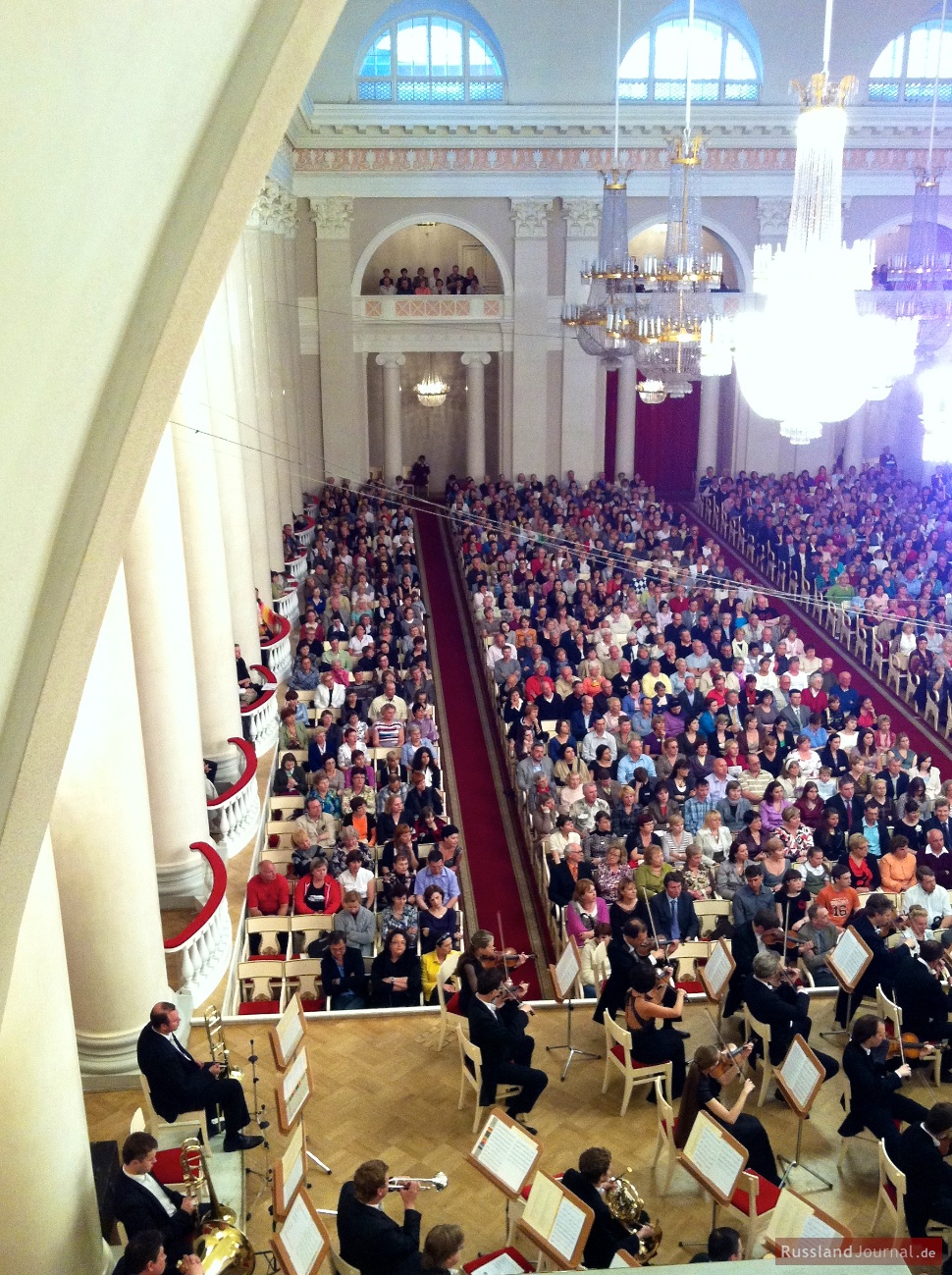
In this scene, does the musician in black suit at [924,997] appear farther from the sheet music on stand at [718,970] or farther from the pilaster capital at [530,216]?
the pilaster capital at [530,216]

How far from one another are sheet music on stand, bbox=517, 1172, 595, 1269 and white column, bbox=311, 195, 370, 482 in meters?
23.1

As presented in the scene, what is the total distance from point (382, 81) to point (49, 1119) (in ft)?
82.0

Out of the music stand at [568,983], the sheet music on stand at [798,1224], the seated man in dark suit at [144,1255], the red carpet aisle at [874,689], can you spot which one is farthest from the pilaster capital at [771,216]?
the seated man in dark suit at [144,1255]

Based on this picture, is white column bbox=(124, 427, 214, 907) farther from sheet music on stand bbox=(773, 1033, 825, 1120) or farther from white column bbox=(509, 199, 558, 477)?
white column bbox=(509, 199, 558, 477)

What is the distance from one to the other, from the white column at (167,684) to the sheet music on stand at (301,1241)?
4.08 m

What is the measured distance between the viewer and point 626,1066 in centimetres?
757

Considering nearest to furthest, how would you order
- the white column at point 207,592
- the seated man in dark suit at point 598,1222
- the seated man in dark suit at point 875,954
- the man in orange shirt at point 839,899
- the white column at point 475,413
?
1. the seated man in dark suit at point 598,1222
2. the seated man in dark suit at point 875,954
3. the man in orange shirt at point 839,899
4. the white column at point 207,592
5. the white column at point 475,413

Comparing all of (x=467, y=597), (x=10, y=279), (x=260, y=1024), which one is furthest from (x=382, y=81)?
(x=10, y=279)

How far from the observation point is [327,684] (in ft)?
45.3

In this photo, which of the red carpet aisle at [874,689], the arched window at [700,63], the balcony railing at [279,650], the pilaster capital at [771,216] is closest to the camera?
the red carpet aisle at [874,689]

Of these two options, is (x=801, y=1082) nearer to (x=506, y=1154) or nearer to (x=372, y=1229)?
(x=506, y=1154)

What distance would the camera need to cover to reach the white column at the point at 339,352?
87.9 feet

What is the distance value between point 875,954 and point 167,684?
540 centimetres

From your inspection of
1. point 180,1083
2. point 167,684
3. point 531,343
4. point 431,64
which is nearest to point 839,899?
point 180,1083
